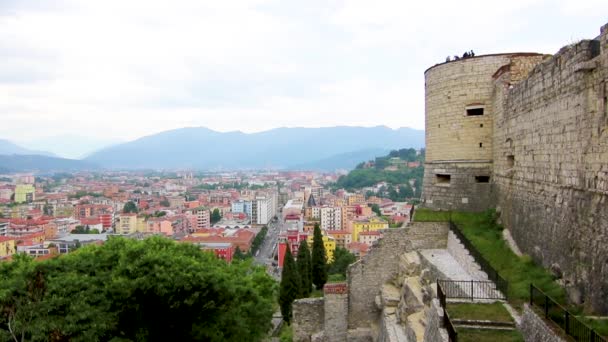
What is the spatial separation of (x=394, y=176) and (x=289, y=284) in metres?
131

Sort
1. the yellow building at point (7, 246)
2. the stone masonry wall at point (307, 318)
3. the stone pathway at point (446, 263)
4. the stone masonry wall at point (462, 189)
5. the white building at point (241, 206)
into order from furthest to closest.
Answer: the white building at point (241, 206) < the yellow building at point (7, 246) < the stone masonry wall at point (307, 318) < the stone masonry wall at point (462, 189) < the stone pathway at point (446, 263)

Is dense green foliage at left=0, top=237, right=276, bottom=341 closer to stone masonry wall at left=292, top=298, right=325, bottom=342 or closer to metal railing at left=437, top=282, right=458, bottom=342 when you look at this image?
stone masonry wall at left=292, top=298, right=325, bottom=342

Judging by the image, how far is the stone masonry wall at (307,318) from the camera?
18422 mm

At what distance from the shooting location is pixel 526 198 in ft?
42.0

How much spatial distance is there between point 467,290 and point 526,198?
339 centimetres

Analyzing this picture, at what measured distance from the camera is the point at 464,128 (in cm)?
1788

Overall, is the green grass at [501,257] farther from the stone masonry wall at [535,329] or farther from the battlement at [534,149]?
the stone masonry wall at [535,329]

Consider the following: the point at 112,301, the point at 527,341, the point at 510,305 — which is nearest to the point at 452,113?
the point at 510,305

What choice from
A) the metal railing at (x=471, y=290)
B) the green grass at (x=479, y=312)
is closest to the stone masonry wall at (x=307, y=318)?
the metal railing at (x=471, y=290)

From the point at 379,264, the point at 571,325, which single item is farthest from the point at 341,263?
the point at 571,325

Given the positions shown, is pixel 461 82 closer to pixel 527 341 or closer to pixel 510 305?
pixel 510 305

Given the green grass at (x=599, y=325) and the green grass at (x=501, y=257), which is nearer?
the green grass at (x=599, y=325)

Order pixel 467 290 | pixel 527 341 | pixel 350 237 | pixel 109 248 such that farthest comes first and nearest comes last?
pixel 350 237, pixel 109 248, pixel 467 290, pixel 527 341

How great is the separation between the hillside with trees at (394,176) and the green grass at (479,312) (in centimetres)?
13105
